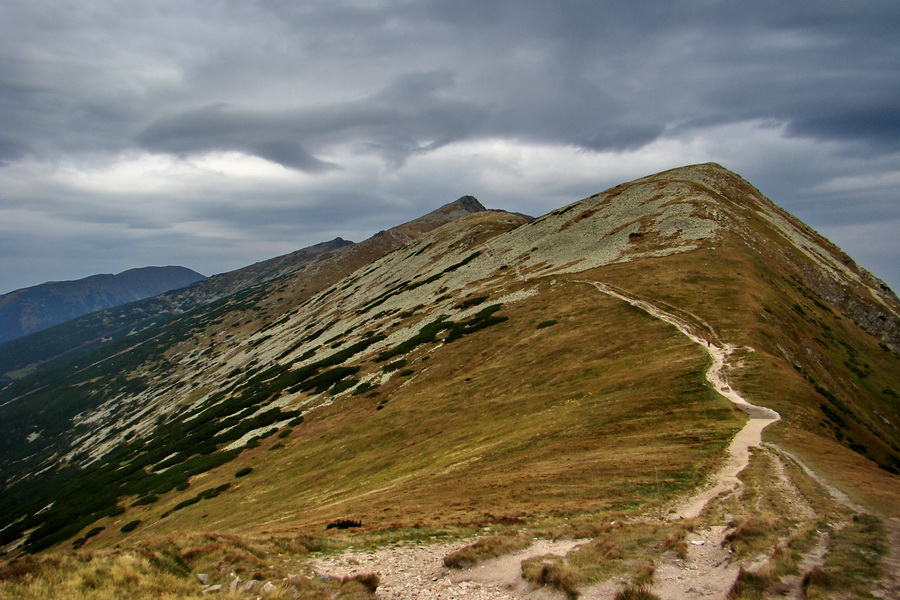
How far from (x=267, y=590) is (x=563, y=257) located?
231 feet

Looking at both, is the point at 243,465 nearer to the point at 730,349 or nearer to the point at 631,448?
the point at 631,448

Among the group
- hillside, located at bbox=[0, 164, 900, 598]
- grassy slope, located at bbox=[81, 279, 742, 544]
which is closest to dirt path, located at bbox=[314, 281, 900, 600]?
hillside, located at bbox=[0, 164, 900, 598]

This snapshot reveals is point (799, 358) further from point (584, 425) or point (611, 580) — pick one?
point (611, 580)

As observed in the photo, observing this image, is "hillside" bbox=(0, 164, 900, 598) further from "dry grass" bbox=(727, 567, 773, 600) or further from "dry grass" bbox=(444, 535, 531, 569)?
"dry grass" bbox=(444, 535, 531, 569)

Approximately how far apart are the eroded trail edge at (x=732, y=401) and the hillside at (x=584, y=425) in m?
0.17

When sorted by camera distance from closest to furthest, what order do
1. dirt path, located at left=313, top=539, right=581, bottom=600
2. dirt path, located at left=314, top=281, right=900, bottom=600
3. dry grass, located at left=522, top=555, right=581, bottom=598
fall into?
dirt path, located at left=314, top=281, right=900, bottom=600 → dry grass, located at left=522, top=555, right=581, bottom=598 → dirt path, located at left=313, top=539, right=581, bottom=600

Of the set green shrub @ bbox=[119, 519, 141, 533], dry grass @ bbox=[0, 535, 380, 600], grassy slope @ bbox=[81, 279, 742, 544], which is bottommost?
green shrub @ bbox=[119, 519, 141, 533]

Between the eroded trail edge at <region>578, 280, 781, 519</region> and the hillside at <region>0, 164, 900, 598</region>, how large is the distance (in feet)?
0.54

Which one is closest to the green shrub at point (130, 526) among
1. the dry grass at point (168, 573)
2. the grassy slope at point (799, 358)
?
the dry grass at point (168, 573)

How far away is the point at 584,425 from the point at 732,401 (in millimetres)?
8677

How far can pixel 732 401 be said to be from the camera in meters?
26.4

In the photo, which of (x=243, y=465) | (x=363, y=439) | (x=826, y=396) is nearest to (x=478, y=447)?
(x=363, y=439)

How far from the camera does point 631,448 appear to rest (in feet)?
75.7

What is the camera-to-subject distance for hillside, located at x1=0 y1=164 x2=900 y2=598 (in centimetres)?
1508
